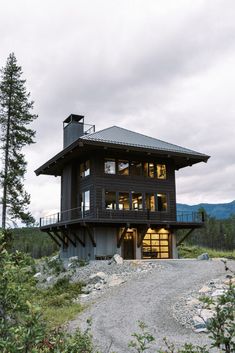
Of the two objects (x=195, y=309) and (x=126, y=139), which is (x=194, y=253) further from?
(x=195, y=309)

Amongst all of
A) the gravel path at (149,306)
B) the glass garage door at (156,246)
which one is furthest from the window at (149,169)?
the gravel path at (149,306)

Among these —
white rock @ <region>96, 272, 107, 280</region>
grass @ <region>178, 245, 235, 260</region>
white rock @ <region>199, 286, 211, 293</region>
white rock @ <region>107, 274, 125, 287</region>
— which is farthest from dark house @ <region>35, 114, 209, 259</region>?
white rock @ <region>199, 286, 211, 293</region>

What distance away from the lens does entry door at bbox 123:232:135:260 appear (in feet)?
87.9

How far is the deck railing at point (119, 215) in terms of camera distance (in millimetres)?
25484

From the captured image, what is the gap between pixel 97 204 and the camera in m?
25.7

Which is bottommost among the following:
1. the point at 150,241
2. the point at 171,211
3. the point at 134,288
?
the point at 134,288

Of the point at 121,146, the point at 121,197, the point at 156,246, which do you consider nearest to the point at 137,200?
the point at 121,197

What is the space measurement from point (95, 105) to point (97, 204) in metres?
14.1

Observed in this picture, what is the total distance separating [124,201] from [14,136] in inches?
507

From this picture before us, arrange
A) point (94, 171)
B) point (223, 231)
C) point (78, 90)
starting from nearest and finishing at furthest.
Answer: point (94, 171) < point (78, 90) < point (223, 231)

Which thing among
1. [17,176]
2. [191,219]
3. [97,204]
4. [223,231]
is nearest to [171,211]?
[191,219]

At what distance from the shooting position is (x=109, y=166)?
2703 centimetres

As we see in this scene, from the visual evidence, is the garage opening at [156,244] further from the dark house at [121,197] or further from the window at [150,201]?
the window at [150,201]

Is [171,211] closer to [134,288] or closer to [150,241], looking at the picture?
[150,241]
